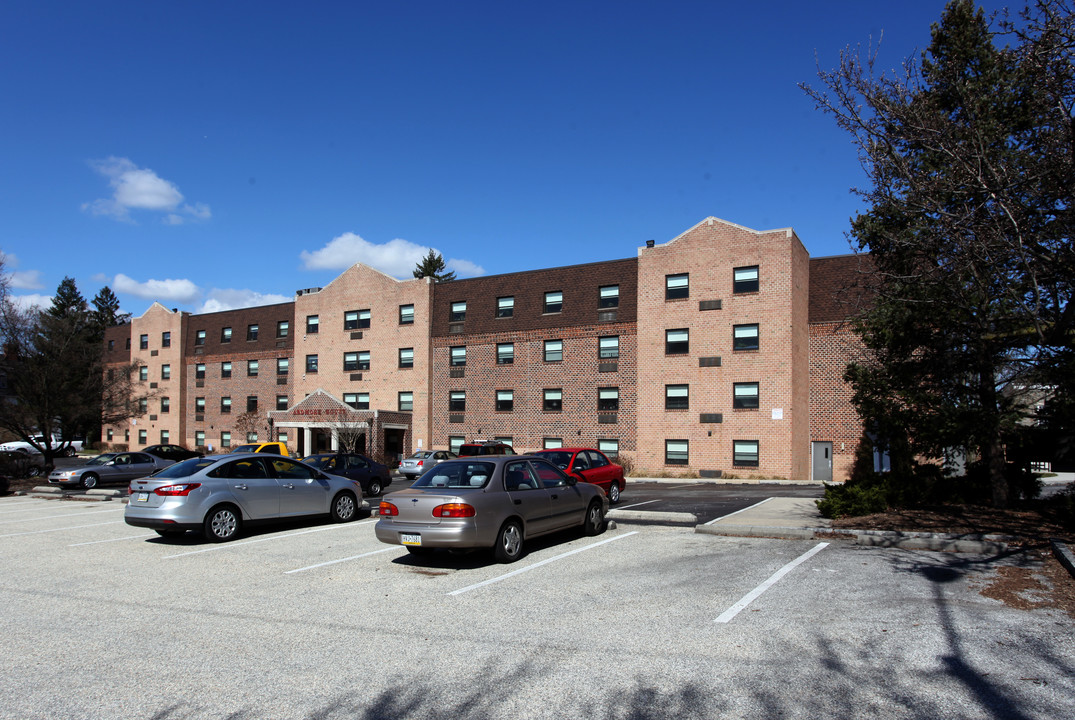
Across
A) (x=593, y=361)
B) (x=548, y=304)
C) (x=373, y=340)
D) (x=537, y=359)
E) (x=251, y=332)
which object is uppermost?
(x=548, y=304)

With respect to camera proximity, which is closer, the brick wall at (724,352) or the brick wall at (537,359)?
the brick wall at (724,352)

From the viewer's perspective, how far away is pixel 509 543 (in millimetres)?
10289

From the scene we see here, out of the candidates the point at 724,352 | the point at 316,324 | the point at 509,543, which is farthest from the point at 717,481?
the point at 316,324

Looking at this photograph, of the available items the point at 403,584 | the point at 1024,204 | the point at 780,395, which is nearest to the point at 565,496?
the point at 403,584

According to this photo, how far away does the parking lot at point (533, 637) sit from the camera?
5129mm

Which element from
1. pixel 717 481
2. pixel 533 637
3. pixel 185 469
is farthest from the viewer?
pixel 717 481

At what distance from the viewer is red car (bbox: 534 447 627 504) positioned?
18.0 meters

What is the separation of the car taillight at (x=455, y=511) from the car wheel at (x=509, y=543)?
2.12ft

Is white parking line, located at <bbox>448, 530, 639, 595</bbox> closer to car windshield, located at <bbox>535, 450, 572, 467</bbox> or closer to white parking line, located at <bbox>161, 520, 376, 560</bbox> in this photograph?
car windshield, located at <bbox>535, 450, 572, 467</bbox>

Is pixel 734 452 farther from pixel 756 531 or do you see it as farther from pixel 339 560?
pixel 339 560

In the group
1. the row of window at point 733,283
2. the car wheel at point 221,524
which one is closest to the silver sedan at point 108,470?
the car wheel at point 221,524

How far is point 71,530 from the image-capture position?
48.2ft

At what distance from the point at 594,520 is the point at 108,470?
77.9 ft

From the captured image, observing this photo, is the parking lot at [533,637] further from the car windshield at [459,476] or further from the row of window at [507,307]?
the row of window at [507,307]
